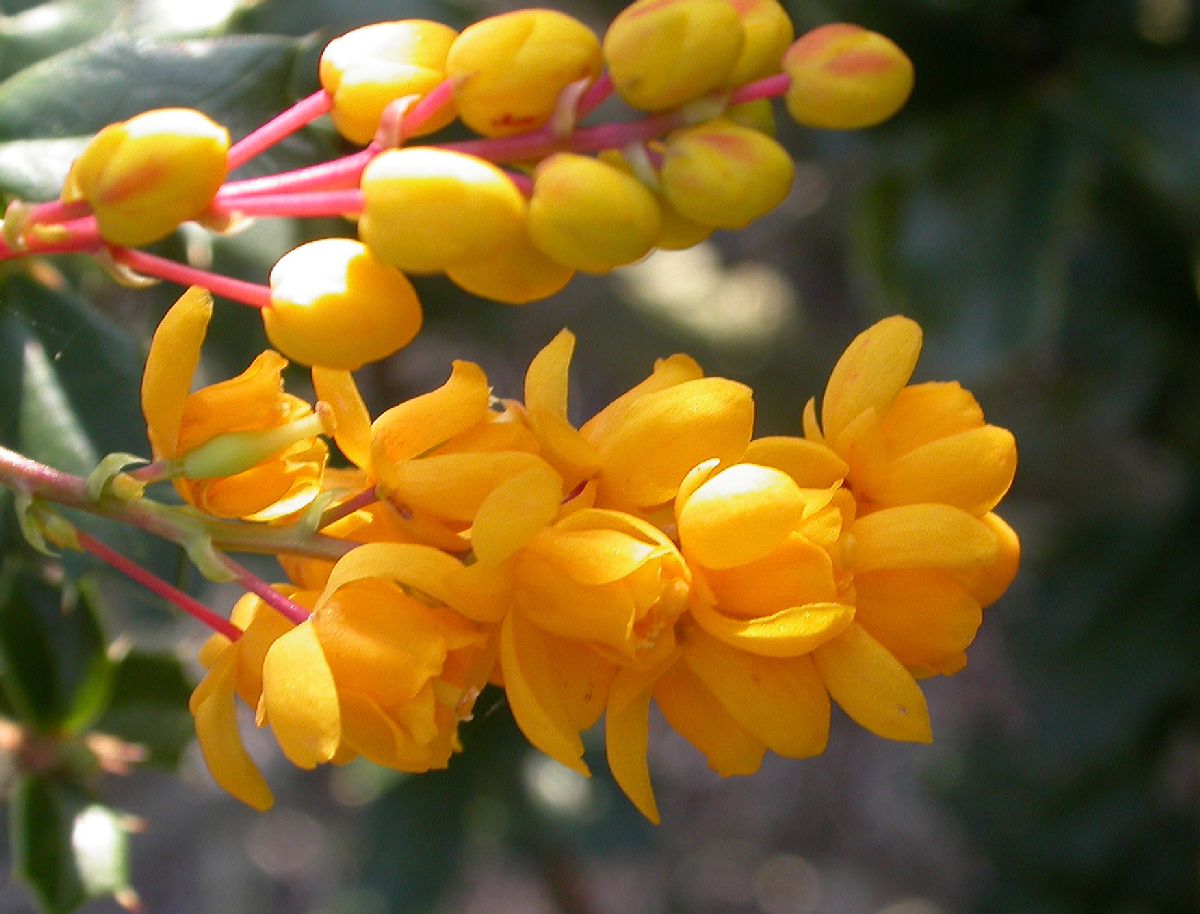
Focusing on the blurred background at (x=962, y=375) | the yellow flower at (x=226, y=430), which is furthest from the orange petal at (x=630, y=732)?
the blurred background at (x=962, y=375)

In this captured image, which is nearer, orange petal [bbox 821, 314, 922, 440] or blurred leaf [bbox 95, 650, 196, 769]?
orange petal [bbox 821, 314, 922, 440]

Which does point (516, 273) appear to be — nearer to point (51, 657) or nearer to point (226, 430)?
point (226, 430)

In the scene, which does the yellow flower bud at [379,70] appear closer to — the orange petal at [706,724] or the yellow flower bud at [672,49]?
the yellow flower bud at [672,49]

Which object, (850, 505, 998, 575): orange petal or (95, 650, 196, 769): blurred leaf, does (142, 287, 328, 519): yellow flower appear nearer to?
(850, 505, 998, 575): orange petal

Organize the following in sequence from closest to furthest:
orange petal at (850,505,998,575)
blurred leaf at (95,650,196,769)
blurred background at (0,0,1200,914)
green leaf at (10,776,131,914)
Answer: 1. orange petal at (850,505,998,575)
2. green leaf at (10,776,131,914)
3. blurred leaf at (95,650,196,769)
4. blurred background at (0,0,1200,914)

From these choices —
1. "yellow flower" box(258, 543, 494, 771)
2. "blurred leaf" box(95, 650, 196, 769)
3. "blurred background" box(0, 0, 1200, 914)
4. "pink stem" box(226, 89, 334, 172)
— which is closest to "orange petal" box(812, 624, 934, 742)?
"yellow flower" box(258, 543, 494, 771)

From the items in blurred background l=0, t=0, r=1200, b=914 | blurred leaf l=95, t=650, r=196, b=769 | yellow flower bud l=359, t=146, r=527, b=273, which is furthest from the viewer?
blurred background l=0, t=0, r=1200, b=914

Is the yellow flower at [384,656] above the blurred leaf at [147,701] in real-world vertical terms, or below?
above
